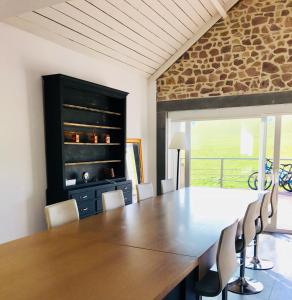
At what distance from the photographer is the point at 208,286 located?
1834 millimetres

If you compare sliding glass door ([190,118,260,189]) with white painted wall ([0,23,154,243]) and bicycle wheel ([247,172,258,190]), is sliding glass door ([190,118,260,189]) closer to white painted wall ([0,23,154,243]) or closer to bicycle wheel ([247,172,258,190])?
bicycle wheel ([247,172,258,190])

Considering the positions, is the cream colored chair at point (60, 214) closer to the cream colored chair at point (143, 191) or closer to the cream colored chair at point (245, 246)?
the cream colored chair at point (143, 191)

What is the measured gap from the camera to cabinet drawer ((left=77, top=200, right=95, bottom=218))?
3615mm

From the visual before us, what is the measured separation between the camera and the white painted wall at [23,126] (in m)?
3.06

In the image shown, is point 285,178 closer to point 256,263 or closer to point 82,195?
point 256,263

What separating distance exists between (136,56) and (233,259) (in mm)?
3824

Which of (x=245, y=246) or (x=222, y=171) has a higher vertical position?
(x=222, y=171)

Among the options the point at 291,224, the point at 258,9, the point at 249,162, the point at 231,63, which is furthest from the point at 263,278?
the point at 258,9

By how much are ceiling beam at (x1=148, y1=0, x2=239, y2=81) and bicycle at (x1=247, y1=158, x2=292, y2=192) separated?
8.27 ft

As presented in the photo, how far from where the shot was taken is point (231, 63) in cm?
499

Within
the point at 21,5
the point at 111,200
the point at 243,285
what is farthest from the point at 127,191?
the point at 21,5

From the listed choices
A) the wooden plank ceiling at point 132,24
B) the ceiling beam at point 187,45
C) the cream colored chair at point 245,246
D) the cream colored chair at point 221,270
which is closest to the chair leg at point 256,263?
the cream colored chair at point 245,246

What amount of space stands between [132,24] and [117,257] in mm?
3421

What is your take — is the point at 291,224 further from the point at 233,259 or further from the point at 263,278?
the point at 233,259
